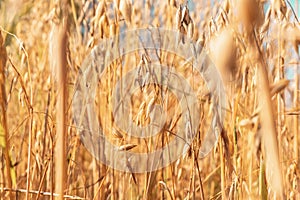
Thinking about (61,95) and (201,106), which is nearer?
(61,95)

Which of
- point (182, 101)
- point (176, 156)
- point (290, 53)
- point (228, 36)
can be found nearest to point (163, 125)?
point (182, 101)

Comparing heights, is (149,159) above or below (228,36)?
below

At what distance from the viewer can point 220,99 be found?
0.61 metres

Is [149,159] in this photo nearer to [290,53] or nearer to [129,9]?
[129,9]

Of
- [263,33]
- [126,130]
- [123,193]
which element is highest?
[263,33]

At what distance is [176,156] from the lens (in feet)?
2.61

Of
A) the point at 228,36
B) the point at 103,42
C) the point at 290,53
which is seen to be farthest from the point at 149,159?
the point at 290,53

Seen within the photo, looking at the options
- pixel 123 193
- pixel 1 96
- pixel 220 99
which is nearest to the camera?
pixel 1 96

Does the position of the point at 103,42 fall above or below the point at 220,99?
above

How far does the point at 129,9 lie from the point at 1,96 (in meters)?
0.23

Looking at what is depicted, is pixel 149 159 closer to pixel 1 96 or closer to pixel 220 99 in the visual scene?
pixel 220 99

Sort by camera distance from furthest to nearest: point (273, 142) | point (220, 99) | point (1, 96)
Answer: point (220, 99), point (1, 96), point (273, 142)

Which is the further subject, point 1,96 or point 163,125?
point 163,125

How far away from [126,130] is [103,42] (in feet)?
0.53
